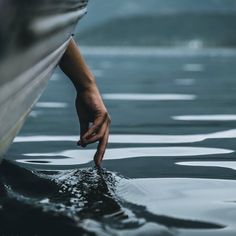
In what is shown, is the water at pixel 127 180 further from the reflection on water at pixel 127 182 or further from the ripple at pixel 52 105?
the ripple at pixel 52 105

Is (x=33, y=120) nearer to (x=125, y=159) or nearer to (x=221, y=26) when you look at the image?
(x=125, y=159)

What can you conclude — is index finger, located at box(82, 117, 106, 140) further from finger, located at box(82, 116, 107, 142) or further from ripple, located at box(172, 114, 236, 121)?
ripple, located at box(172, 114, 236, 121)

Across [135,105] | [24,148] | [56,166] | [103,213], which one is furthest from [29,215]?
[135,105]

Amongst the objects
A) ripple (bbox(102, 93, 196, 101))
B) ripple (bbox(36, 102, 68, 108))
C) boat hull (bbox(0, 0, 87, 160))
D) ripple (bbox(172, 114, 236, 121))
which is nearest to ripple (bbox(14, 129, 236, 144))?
ripple (bbox(172, 114, 236, 121))

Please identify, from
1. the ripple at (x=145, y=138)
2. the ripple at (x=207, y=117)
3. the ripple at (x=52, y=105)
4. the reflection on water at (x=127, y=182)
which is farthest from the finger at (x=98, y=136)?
the ripple at (x=52, y=105)

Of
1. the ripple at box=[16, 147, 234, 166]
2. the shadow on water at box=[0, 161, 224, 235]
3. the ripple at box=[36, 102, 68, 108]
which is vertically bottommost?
the shadow on water at box=[0, 161, 224, 235]

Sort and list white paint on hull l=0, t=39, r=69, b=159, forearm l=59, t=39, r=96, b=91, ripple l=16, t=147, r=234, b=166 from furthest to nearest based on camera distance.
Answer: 1. ripple l=16, t=147, r=234, b=166
2. forearm l=59, t=39, r=96, b=91
3. white paint on hull l=0, t=39, r=69, b=159

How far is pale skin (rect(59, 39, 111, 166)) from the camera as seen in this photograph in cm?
380

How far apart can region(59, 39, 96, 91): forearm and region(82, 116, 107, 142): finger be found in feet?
0.67

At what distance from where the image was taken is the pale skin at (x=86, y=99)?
150 inches

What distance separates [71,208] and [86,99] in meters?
0.95

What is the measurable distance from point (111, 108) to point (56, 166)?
15.8 feet

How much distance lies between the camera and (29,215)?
2.91m

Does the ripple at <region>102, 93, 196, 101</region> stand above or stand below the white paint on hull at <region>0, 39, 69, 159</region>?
above
